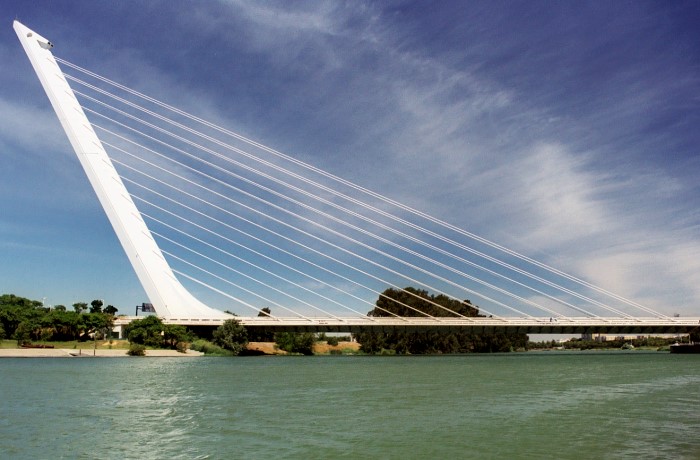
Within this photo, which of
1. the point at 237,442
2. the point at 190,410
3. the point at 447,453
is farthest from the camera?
the point at 190,410

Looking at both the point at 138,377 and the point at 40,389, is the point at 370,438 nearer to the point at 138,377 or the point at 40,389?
the point at 40,389

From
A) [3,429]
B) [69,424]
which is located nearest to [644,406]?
[69,424]

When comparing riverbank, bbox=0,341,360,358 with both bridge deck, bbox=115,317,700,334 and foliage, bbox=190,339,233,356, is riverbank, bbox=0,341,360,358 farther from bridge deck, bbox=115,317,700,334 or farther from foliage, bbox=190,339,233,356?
bridge deck, bbox=115,317,700,334

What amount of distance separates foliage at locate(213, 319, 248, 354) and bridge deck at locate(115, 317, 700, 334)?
105cm

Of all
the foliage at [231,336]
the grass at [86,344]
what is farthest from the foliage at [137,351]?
the foliage at [231,336]

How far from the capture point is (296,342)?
9106cm

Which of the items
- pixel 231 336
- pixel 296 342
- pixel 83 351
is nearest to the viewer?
pixel 83 351

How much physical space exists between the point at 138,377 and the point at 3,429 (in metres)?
18.2

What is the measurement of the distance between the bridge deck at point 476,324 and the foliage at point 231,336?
1.05 meters

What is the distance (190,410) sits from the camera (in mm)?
18734

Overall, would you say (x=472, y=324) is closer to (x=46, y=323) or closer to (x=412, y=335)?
(x=412, y=335)

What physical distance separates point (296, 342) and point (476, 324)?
101ft

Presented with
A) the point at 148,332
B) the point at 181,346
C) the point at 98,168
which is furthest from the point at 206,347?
the point at 98,168

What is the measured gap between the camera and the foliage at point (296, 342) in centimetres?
8869
